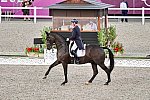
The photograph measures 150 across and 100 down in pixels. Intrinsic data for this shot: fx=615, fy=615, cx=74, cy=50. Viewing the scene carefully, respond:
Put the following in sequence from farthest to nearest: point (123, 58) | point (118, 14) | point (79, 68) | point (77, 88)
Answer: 1. point (118, 14)
2. point (123, 58)
3. point (79, 68)
4. point (77, 88)

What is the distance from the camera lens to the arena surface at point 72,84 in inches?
520

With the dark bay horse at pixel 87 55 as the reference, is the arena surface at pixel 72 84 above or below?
below

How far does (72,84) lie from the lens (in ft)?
49.8

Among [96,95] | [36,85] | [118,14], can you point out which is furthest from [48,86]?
[118,14]

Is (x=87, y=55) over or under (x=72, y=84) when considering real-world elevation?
over

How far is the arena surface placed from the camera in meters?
13.2

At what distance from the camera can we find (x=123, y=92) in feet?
45.4

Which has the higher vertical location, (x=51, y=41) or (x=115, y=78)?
(x=51, y=41)

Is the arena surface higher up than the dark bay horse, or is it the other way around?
the dark bay horse

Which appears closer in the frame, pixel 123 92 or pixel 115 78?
pixel 123 92

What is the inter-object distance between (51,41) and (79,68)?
11.6ft

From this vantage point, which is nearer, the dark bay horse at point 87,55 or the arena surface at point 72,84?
the arena surface at point 72,84

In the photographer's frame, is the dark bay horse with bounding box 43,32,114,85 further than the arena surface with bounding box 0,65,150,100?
Yes

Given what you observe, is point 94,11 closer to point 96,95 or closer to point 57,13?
point 57,13
